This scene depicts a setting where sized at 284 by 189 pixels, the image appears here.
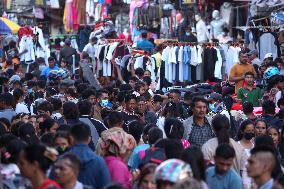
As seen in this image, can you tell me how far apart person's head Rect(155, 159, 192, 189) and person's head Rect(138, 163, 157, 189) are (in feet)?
2.04

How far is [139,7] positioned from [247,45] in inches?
255

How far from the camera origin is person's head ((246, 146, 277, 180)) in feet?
30.1

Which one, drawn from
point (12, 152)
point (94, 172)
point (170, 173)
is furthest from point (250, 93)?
point (170, 173)

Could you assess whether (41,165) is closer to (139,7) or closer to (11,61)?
(11,61)

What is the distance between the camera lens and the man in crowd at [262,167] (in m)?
9.15

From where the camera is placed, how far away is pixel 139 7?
1225 inches

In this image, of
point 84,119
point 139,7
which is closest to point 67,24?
point 139,7

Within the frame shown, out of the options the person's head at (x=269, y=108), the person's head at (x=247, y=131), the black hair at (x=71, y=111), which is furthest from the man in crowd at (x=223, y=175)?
the person's head at (x=269, y=108)

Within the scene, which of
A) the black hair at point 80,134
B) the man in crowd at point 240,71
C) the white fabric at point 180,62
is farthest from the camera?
the white fabric at point 180,62

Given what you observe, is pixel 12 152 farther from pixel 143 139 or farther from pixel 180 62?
pixel 180 62

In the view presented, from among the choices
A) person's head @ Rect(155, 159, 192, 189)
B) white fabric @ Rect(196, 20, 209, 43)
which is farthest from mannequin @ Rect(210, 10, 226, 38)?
person's head @ Rect(155, 159, 192, 189)

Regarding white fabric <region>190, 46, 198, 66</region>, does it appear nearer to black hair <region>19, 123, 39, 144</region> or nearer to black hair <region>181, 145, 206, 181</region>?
black hair <region>19, 123, 39, 144</region>

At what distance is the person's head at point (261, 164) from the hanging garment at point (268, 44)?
49.8ft

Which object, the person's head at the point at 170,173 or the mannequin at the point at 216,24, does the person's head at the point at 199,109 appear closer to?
the person's head at the point at 170,173
